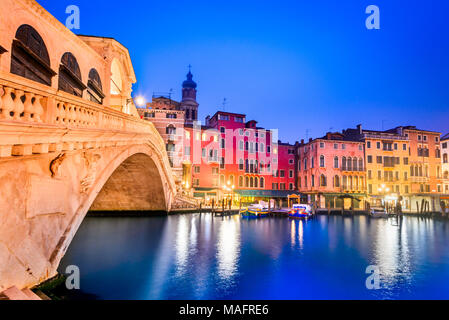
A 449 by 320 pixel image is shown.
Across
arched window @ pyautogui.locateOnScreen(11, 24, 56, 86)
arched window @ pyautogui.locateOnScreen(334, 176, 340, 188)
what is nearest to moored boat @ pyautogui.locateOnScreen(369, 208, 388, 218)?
arched window @ pyautogui.locateOnScreen(334, 176, 340, 188)

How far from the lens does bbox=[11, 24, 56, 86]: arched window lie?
18.8 ft

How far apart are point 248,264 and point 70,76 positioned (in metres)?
9.05

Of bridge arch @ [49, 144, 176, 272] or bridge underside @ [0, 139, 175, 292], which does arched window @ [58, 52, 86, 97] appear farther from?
bridge arch @ [49, 144, 176, 272]

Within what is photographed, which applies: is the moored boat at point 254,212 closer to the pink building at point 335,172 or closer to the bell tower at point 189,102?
the pink building at point 335,172

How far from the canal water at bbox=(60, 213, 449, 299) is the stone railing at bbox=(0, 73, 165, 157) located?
15.0 feet

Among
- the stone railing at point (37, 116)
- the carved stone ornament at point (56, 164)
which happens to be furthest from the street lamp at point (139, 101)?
the carved stone ornament at point (56, 164)

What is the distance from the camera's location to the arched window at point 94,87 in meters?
9.76

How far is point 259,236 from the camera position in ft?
55.8

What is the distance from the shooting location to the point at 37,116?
13.5ft

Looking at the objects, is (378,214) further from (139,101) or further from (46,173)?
(46,173)

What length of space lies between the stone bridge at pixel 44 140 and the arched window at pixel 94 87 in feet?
0.29

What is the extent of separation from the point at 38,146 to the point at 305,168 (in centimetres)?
3407

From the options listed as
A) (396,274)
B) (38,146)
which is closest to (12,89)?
(38,146)

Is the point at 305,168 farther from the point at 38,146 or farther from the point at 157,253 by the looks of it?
the point at 38,146
